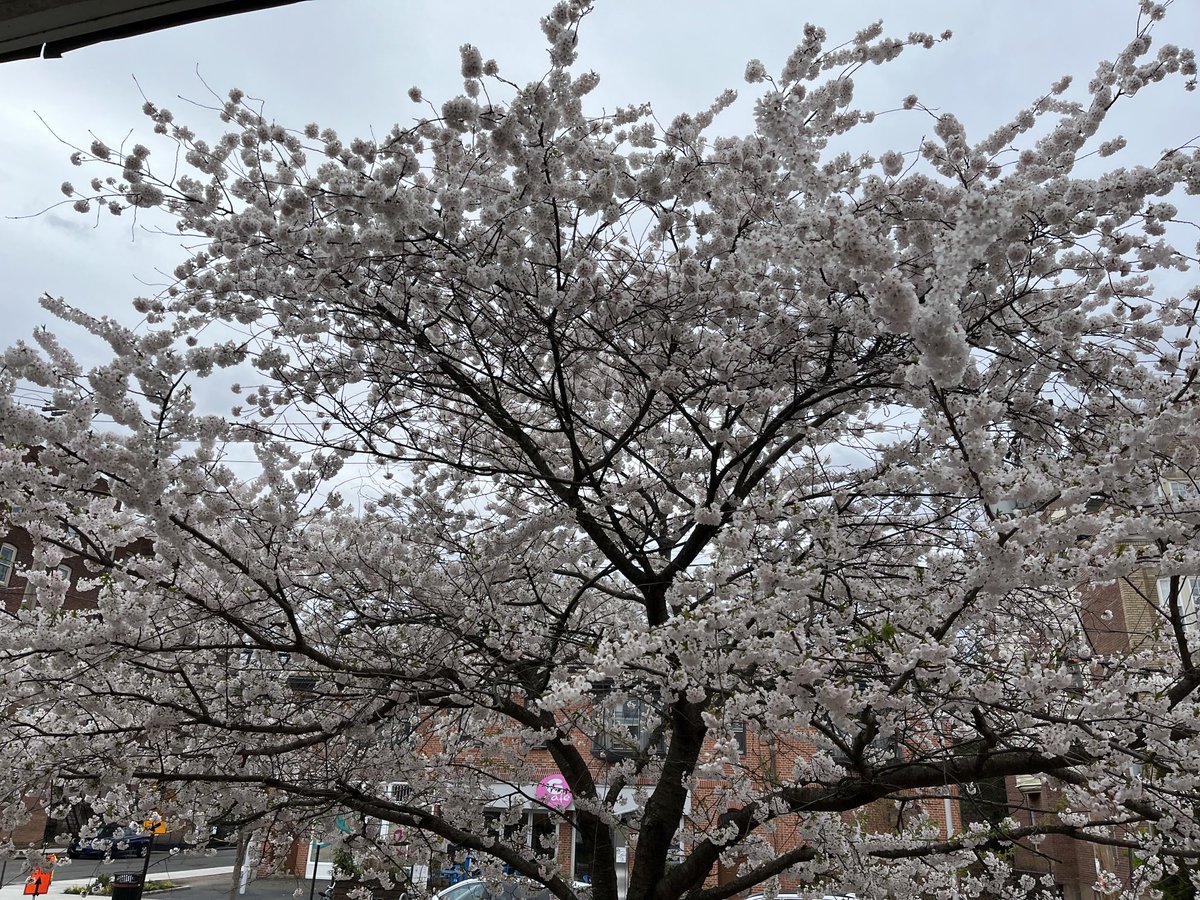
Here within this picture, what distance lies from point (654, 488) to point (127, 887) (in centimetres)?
1083

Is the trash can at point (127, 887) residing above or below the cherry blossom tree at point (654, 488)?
below

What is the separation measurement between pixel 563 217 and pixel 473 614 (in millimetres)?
2440

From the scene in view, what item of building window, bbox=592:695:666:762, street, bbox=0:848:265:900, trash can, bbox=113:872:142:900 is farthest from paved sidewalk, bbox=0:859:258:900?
building window, bbox=592:695:666:762

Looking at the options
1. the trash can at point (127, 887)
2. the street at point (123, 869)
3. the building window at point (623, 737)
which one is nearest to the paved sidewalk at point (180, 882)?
the street at point (123, 869)

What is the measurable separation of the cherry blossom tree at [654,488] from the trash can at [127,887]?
674 centimetres

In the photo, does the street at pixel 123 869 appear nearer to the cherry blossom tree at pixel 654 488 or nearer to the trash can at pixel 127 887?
the trash can at pixel 127 887

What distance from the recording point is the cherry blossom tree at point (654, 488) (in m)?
3.37

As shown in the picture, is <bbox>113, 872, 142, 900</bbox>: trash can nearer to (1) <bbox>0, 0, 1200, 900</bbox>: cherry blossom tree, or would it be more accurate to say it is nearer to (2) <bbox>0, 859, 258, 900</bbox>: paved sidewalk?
(2) <bbox>0, 859, 258, 900</bbox>: paved sidewalk

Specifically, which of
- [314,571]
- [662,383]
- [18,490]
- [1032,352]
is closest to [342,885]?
[314,571]

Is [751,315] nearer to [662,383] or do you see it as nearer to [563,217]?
[662,383]

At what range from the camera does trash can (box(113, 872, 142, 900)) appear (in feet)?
35.3

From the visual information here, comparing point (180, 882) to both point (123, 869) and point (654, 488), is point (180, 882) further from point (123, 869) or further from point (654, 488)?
point (654, 488)

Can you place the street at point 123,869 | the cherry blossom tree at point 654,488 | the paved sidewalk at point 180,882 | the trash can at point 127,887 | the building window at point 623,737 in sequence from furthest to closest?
the street at point 123,869, the paved sidewalk at point 180,882, the trash can at point 127,887, the building window at point 623,737, the cherry blossom tree at point 654,488

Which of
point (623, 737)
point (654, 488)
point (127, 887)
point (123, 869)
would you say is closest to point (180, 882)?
point (123, 869)
